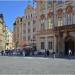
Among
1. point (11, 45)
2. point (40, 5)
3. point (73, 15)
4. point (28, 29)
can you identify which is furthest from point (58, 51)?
point (11, 45)

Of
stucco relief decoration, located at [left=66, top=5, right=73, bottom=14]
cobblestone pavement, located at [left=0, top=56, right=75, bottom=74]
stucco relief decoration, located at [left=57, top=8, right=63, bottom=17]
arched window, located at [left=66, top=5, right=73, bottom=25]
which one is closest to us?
cobblestone pavement, located at [left=0, top=56, right=75, bottom=74]

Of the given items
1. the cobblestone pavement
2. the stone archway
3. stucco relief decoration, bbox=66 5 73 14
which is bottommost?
the cobblestone pavement

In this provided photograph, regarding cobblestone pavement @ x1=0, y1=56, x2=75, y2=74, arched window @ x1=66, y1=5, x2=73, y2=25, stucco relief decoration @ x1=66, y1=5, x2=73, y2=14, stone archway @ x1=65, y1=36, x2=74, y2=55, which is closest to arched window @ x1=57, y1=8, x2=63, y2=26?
arched window @ x1=66, y1=5, x2=73, y2=25

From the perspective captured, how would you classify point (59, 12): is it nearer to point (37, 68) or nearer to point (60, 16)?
A: point (60, 16)

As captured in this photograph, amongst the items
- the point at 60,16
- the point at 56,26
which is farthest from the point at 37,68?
the point at 60,16

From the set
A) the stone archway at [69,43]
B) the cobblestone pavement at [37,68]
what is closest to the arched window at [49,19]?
the stone archway at [69,43]

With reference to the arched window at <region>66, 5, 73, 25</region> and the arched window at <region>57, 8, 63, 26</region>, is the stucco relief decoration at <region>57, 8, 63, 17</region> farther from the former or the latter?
the arched window at <region>66, 5, 73, 25</region>

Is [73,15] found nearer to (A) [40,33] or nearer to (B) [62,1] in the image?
(B) [62,1]

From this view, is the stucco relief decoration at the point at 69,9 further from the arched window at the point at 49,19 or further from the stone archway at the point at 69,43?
the arched window at the point at 49,19

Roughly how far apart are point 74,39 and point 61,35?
3367 millimetres

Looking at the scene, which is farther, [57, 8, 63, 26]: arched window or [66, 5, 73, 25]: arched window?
[57, 8, 63, 26]: arched window

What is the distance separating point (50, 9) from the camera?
67.9m

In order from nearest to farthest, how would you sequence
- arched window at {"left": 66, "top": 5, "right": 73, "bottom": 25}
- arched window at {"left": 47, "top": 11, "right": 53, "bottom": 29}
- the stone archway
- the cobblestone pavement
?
the cobblestone pavement → arched window at {"left": 66, "top": 5, "right": 73, "bottom": 25} → the stone archway → arched window at {"left": 47, "top": 11, "right": 53, "bottom": 29}

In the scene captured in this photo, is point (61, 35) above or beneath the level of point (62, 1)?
beneath
